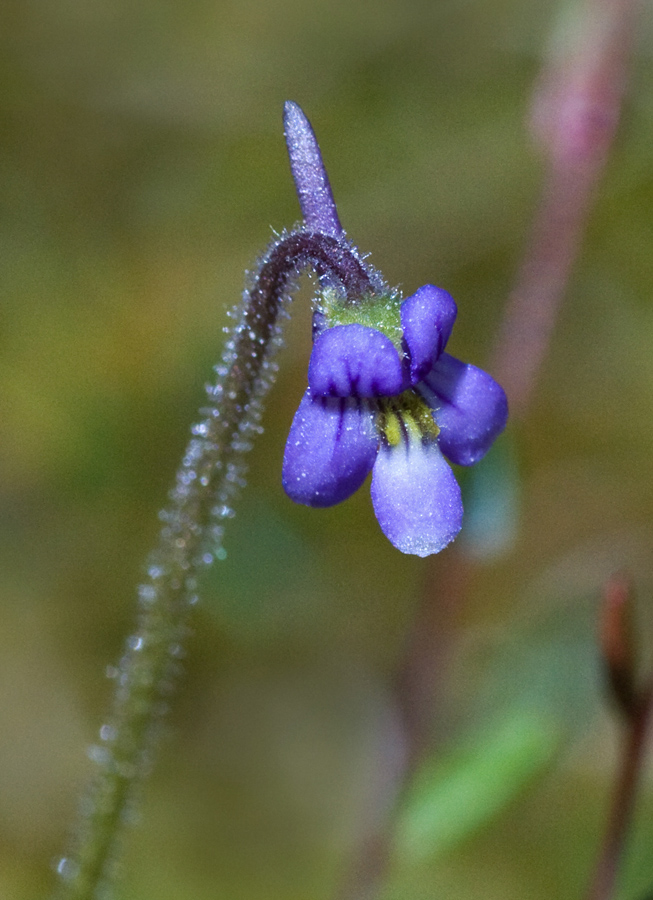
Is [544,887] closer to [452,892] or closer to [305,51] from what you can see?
[452,892]

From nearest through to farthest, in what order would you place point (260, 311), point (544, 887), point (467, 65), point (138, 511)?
point (260, 311) < point (544, 887) < point (138, 511) < point (467, 65)

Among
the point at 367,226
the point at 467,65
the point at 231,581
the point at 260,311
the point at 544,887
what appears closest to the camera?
the point at 260,311

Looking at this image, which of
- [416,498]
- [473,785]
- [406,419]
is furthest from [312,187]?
[473,785]

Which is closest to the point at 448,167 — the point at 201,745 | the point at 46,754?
the point at 201,745

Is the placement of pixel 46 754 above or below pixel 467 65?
below

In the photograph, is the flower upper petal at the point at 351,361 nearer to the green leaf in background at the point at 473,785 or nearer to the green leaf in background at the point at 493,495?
the green leaf in background at the point at 493,495

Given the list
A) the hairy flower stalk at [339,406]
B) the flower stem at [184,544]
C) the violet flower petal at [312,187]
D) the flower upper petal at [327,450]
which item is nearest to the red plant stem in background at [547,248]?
the flower stem at [184,544]

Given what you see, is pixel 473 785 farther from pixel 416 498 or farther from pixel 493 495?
pixel 416 498

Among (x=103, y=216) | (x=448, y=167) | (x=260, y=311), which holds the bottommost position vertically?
(x=260, y=311)
